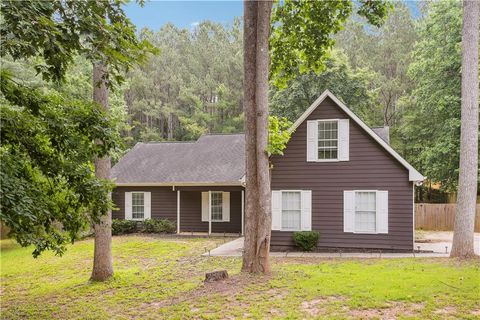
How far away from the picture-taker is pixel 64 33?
4.92 metres

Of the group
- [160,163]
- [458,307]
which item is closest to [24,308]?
[458,307]

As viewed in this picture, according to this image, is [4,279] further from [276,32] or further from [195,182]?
[276,32]

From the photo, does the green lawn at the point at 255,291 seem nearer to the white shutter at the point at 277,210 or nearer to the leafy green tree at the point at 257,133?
the leafy green tree at the point at 257,133

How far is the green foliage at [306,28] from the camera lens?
38.2 feet

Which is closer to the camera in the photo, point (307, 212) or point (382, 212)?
point (382, 212)

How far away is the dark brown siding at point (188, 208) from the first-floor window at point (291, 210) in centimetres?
509

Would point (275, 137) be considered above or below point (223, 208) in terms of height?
above

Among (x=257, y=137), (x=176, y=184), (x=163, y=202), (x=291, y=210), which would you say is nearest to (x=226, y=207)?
(x=176, y=184)

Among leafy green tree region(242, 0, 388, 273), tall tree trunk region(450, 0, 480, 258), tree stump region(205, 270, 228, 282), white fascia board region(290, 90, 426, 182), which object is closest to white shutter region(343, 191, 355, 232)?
white fascia board region(290, 90, 426, 182)

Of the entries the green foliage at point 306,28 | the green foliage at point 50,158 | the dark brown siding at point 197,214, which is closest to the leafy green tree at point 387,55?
the dark brown siding at point 197,214

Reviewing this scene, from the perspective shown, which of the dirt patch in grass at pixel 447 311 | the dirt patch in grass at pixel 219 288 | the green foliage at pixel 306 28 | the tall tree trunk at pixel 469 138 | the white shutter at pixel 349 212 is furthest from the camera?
the white shutter at pixel 349 212

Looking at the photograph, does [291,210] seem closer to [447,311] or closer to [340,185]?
[340,185]

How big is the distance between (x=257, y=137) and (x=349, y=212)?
6.16 meters

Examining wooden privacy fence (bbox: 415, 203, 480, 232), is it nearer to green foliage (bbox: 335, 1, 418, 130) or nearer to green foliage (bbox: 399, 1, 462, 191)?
green foliage (bbox: 399, 1, 462, 191)
